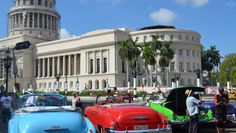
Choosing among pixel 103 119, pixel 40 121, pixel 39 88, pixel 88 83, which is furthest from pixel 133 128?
pixel 39 88

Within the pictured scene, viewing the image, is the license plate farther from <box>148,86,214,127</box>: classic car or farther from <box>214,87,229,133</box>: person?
<box>214,87,229,133</box>: person

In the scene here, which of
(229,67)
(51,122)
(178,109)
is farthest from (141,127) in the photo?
(229,67)

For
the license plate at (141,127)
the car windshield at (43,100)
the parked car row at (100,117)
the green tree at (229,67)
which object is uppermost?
the green tree at (229,67)

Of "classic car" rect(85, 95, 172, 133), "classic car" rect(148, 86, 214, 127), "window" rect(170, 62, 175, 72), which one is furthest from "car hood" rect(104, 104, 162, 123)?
"window" rect(170, 62, 175, 72)

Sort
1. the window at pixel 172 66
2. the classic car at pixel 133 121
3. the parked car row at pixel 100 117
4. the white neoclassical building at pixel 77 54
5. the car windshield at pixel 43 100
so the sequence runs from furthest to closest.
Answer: the white neoclassical building at pixel 77 54 < the window at pixel 172 66 < the car windshield at pixel 43 100 < the classic car at pixel 133 121 < the parked car row at pixel 100 117

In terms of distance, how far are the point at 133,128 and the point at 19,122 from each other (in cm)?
302

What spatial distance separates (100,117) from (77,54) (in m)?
95.0

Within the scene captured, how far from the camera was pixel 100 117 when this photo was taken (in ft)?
34.6

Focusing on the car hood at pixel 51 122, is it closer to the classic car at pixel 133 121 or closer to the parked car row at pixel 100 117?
the parked car row at pixel 100 117

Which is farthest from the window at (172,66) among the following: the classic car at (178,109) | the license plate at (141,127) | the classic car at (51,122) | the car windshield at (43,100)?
the classic car at (51,122)

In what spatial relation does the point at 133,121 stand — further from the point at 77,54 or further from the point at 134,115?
the point at 77,54

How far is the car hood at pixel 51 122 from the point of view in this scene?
306 inches

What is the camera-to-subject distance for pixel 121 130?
9.54 metres

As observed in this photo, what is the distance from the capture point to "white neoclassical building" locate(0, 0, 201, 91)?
9294cm
